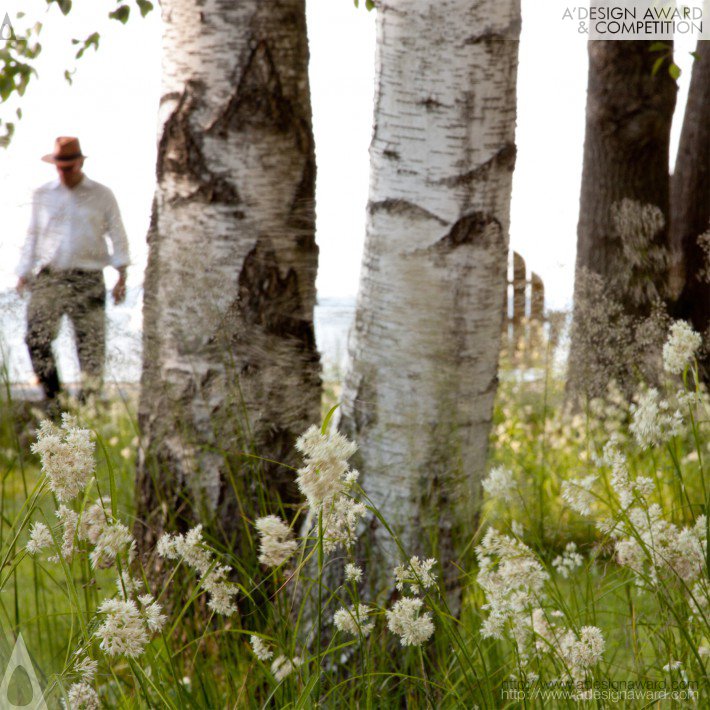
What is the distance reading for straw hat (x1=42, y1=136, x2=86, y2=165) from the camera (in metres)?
4.96

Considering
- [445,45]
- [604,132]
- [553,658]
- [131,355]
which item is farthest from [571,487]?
[604,132]

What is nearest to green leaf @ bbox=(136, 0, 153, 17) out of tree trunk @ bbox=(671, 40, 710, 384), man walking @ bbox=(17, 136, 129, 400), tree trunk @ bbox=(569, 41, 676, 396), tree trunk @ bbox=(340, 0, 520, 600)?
man walking @ bbox=(17, 136, 129, 400)

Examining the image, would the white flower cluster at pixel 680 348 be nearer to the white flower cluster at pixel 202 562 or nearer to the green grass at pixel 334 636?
the green grass at pixel 334 636

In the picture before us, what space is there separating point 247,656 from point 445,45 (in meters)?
1.52

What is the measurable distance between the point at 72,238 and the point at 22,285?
0.28 metres

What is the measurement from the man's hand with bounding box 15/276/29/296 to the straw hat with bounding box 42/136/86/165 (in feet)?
8.32

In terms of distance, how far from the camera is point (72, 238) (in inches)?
111

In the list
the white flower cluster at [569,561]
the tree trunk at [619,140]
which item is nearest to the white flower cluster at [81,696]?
the white flower cluster at [569,561]

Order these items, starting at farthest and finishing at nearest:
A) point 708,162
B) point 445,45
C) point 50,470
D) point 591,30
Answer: point 708,162 → point 591,30 → point 445,45 → point 50,470

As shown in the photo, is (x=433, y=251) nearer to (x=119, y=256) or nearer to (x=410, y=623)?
(x=410, y=623)

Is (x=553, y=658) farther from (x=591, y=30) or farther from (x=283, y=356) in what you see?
(x=591, y=30)

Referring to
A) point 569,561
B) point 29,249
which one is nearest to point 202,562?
point 569,561

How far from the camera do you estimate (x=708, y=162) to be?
18.8ft

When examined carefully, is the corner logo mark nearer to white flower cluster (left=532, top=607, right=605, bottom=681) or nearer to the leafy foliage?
white flower cluster (left=532, top=607, right=605, bottom=681)
